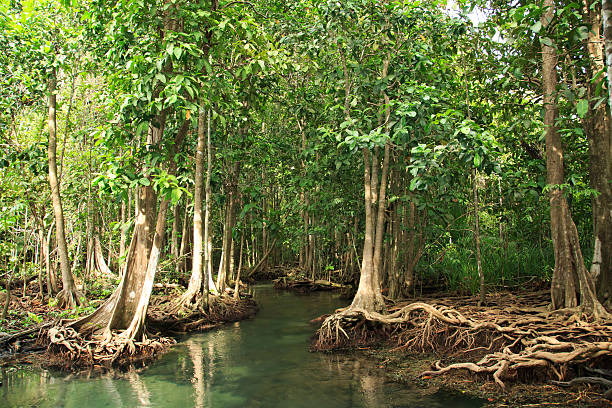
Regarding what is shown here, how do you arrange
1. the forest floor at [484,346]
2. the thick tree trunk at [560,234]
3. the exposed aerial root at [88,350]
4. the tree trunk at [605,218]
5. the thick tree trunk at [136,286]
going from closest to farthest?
1. the forest floor at [484,346]
2. the thick tree trunk at [560,234]
3. the tree trunk at [605,218]
4. the exposed aerial root at [88,350]
5. the thick tree trunk at [136,286]

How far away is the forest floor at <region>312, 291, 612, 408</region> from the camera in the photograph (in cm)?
469

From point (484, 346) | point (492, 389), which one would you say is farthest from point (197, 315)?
point (492, 389)

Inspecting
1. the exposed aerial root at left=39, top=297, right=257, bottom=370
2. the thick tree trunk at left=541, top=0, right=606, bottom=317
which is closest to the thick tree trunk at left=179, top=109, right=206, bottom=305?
the exposed aerial root at left=39, top=297, right=257, bottom=370

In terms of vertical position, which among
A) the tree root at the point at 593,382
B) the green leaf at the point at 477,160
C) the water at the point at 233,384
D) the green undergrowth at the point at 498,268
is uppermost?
the green leaf at the point at 477,160

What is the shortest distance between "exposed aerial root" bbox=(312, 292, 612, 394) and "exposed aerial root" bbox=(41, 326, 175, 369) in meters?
2.99

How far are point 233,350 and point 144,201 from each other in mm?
2967

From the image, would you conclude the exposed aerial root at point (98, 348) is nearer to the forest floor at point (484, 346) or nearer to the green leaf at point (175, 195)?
the green leaf at point (175, 195)

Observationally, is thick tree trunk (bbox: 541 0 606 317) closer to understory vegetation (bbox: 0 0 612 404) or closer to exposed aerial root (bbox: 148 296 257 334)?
understory vegetation (bbox: 0 0 612 404)

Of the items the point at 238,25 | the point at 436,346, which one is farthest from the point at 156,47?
the point at 436,346

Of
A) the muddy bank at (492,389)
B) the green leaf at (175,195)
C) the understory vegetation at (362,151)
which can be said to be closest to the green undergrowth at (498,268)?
the understory vegetation at (362,151)

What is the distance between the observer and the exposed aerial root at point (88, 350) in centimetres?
639

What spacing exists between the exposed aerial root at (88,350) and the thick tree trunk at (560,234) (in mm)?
6208

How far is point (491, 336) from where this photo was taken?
596 cm

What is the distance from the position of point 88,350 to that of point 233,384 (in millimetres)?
2364
